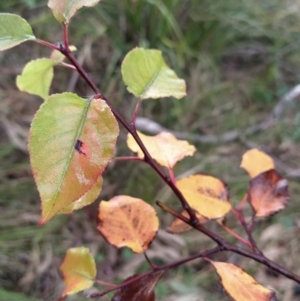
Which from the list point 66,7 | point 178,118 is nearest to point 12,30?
point 66,7

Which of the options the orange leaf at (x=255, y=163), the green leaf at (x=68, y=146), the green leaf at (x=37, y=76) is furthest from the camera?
the orange leaf at (x=255, y=163)

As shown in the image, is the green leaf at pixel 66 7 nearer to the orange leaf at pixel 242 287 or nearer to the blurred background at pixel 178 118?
the orange leaf at pixel 242 287

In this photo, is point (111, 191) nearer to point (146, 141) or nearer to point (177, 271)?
point (177, 271)

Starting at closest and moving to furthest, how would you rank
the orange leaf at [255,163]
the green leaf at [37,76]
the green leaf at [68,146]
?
the green leaf at [68,146]
the green leaf at [37,76]
the orange leaf at [255,163]

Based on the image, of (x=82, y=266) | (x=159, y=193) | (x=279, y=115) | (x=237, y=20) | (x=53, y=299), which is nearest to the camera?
(x=82, y=266)

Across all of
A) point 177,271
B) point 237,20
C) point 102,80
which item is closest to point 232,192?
point 177,271

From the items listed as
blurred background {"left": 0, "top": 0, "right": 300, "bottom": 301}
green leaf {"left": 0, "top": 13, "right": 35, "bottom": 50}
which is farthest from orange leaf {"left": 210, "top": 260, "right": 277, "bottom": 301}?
blurred background {"left": 0, "top": 0, "right": 300, "bottom": 301}

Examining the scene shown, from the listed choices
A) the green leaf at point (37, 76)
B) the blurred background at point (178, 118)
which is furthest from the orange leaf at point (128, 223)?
the blurred background at point (178, 118)
